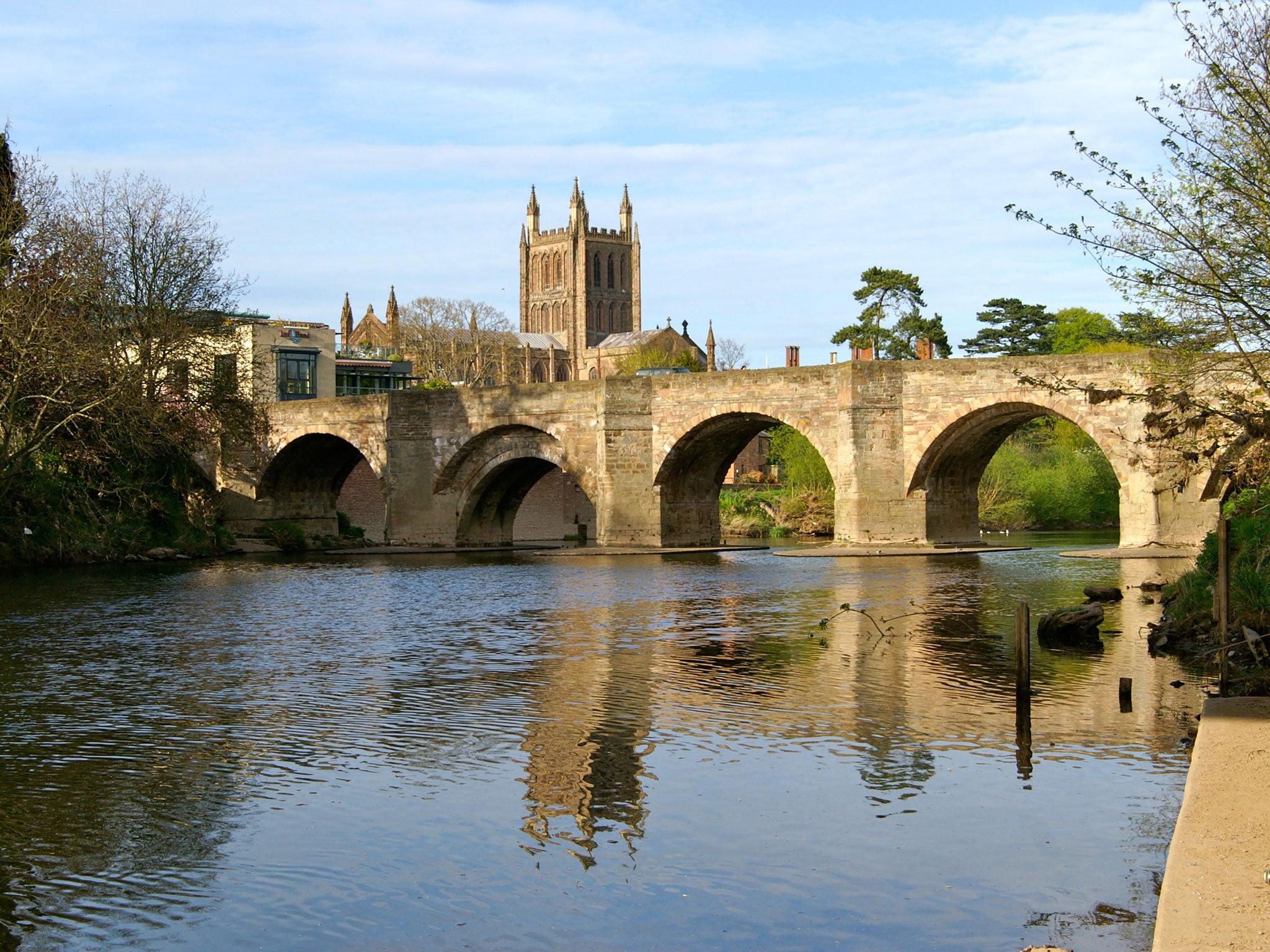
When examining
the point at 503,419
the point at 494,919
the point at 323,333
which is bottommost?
the point at 494,919

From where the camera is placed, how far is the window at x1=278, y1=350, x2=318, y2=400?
52.8 meters

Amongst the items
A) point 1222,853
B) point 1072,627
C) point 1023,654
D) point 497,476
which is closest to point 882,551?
point 497,476

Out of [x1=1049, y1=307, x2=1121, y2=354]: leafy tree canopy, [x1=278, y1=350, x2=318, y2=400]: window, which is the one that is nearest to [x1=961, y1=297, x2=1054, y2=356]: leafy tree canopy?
[x1=1049, y1=307, x2=1121, y2=354]: leafy tree canopy

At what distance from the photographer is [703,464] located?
121 ft

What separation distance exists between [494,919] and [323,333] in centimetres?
4932

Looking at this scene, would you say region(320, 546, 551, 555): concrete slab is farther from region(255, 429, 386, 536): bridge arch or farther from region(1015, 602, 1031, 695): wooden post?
region(1015, 602, 1031, 695): wooden post

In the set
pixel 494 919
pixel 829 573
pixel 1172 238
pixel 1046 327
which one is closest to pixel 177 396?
pixel 829 573

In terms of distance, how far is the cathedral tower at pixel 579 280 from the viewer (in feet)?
381

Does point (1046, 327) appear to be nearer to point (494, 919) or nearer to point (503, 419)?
point (503, 419)

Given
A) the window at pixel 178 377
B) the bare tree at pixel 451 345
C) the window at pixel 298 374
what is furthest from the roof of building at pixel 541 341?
the window at pixel 178 377

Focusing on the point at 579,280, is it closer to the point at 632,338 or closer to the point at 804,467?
the point at 632,338

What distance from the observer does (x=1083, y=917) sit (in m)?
6.68

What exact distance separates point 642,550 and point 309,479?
15102mm

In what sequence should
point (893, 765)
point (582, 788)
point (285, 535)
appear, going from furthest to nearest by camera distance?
point (285, 535) → point (893, 765) → point (582, 788)
